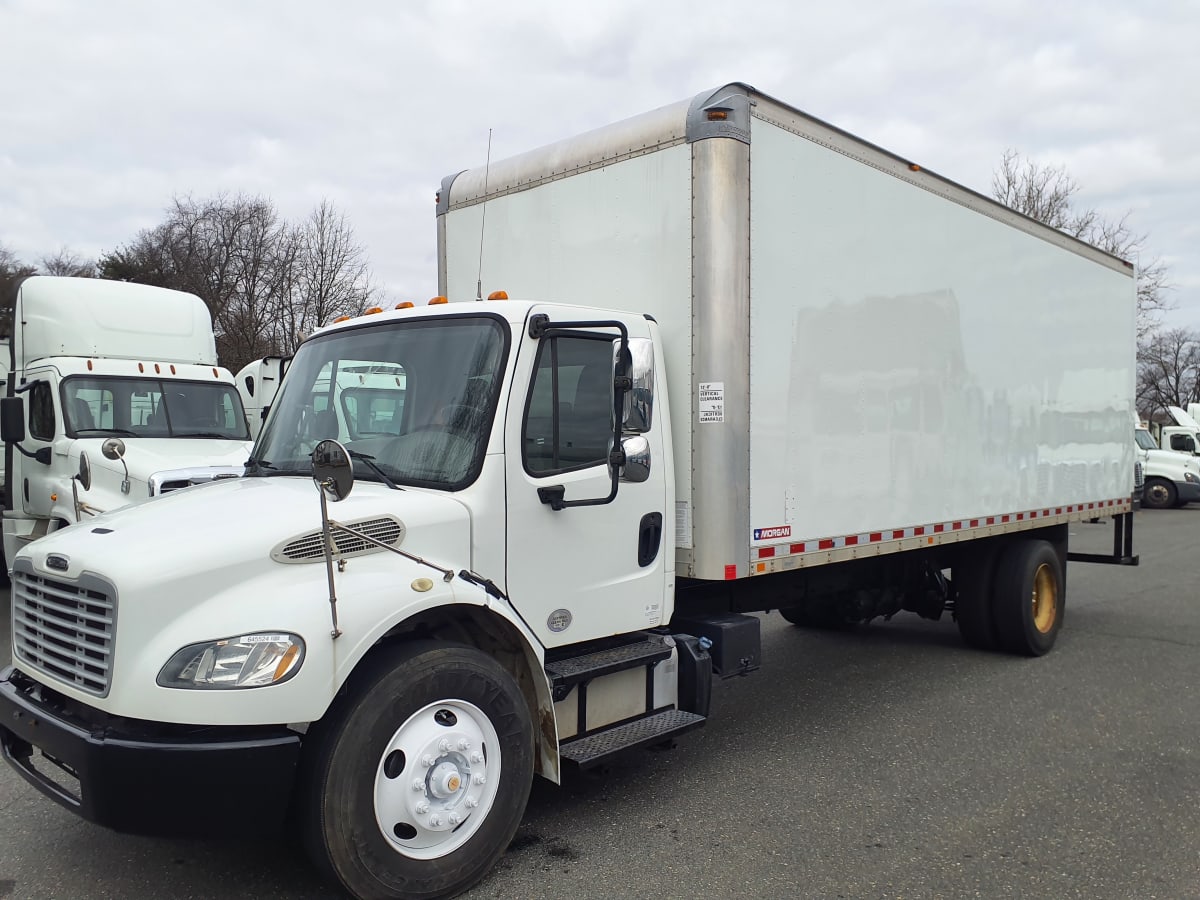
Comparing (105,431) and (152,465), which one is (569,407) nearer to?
(152,465)

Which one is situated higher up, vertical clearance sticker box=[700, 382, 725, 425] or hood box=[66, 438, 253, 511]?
vertical clearance sticker box=[700, 382, 725, 425]

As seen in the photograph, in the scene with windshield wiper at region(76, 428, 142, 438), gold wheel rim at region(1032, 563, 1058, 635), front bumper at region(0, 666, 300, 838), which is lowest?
gold wheel rim at region(1032, 563, 1058, 635)

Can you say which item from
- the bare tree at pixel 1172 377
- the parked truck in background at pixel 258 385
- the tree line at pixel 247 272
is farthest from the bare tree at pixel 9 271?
the bare tree at pixel 1172 377

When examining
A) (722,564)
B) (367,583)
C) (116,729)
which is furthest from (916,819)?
(116,729)

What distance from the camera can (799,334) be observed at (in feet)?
17.3

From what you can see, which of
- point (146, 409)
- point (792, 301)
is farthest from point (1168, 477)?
point (146, 409)

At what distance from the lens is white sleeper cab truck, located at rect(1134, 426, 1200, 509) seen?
24.9m

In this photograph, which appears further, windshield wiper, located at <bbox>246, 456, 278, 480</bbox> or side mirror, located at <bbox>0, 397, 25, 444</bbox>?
side mirror, located at <bbox>0, 397, 25, 444</bbox>

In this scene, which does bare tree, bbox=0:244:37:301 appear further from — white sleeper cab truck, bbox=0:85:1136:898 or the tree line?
white sleeper cab truck, bbox=0:85:1136:898

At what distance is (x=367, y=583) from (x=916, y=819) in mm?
2871

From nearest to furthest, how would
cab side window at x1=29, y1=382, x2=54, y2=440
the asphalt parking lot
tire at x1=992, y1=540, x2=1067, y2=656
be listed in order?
the asphalt parking lot < tire at x1=992, y1=540, x2=1067, y2=656 < cab side window at x1=29, y1=382, x2=54, y2=440

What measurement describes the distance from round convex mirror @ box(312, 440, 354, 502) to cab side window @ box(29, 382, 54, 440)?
25.0 feet

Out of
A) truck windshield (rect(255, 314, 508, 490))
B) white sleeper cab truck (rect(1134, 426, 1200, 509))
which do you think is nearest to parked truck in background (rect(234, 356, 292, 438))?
truck windshield (rect(255, 314, 508, 490))

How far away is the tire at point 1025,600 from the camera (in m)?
7.82
